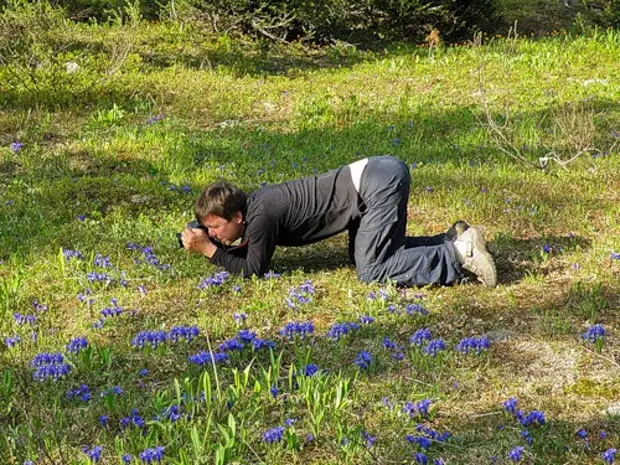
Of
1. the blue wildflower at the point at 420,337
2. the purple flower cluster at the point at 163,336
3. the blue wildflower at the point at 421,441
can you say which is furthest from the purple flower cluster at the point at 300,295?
the blue wildflower at the point at 421,441

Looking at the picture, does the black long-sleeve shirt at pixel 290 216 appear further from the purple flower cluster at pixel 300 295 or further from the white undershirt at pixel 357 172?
the purple flower cluster at pixel 300 295

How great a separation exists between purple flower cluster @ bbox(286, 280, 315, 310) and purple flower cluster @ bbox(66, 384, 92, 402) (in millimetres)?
1478

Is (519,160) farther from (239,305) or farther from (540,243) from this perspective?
(239,305)

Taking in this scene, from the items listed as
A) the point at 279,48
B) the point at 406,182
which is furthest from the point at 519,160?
the point at 279,48

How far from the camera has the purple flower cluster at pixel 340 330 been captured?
179 inches

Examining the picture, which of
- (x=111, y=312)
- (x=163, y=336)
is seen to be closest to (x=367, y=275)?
(x=163, y=336)

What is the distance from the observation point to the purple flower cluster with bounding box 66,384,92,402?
3.80m

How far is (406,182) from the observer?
5.39 metres

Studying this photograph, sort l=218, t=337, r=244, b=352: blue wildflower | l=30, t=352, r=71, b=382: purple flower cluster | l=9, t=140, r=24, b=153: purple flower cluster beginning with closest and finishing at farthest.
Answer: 1. l=30, t=352, r=71, b=382: purple flower cluster
2. l=218, t=337, r=244, b=352: blue wildflower
3. l=9, t=140, r=24, b=153: purple flower cluster

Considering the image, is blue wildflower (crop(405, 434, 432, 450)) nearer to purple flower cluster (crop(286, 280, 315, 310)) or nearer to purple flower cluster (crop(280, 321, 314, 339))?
purple flower cluster (crop(280, 321, 314, 339))

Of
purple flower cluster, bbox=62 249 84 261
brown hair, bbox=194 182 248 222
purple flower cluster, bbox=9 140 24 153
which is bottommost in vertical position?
purple flower cluster, bbox=9 140 24 153

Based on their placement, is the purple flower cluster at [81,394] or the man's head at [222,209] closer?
the purple flower cluster at [81,394]

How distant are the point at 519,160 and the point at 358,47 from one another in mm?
6937

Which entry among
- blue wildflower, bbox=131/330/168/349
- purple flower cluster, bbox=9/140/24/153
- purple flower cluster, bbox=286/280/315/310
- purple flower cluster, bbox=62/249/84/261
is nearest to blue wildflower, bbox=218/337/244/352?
blue wildflower, bbox=131/330/168/349
